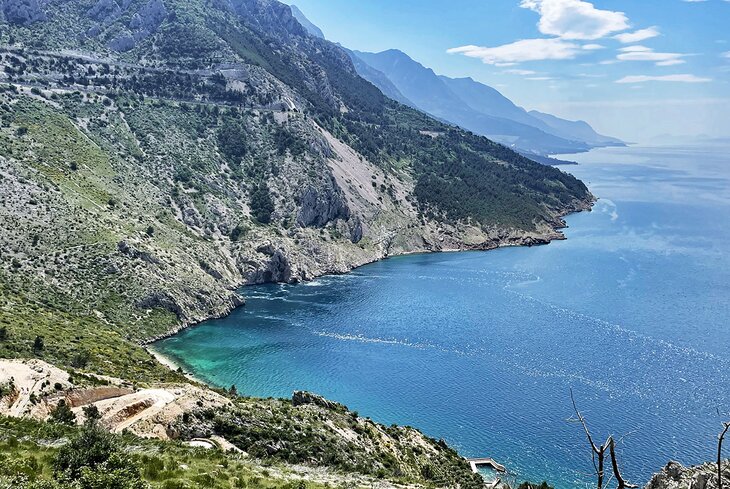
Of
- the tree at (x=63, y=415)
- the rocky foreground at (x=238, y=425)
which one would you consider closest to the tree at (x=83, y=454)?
the rocky foreground at (x=238, y=425)

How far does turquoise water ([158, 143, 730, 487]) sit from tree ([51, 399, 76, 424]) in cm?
3636

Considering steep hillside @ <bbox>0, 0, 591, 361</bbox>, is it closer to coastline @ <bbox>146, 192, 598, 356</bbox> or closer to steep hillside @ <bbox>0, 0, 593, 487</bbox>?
steep hillside @ <bbox>0, 0, 593, 487</bbox>

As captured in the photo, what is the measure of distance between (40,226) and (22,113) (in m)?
49.3

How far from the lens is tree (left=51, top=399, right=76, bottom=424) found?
3957 centimetres

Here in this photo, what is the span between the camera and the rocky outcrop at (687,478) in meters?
31.3

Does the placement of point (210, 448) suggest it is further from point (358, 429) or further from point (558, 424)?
point (558, 424)

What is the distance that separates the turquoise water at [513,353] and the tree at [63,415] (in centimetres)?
3636

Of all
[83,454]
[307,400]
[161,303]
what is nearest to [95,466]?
[83,454]

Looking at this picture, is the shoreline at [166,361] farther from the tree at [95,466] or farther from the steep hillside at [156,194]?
the tree at [95,466]

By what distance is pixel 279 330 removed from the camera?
108 metres

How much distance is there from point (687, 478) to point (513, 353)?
2321 inches

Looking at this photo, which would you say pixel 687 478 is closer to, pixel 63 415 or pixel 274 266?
pixel 63 415

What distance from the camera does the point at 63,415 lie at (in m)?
40.2

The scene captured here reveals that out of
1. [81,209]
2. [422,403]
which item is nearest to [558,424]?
[422,403]
